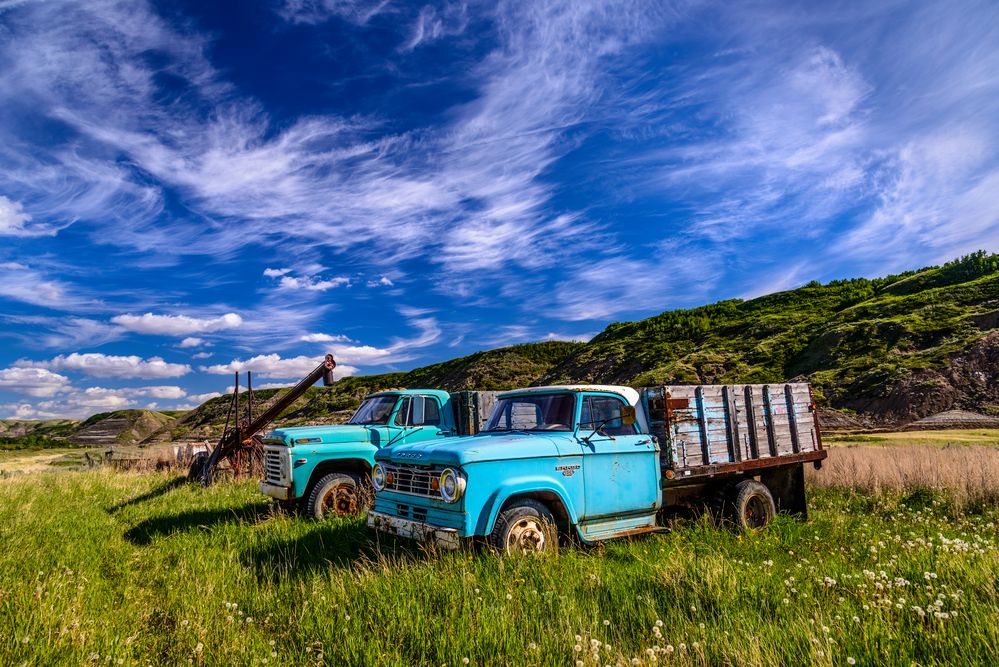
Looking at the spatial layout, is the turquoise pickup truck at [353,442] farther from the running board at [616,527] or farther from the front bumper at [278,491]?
the running board at [616,527]

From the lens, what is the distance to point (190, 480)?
15.9 meters

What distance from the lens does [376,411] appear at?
1019 centimetres

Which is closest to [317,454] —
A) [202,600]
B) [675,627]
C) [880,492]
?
[202,600]

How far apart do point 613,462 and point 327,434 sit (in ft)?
16.9

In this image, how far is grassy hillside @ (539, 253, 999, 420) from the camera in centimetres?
2645

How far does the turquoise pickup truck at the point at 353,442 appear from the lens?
9.29m

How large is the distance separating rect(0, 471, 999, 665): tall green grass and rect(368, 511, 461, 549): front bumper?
5.3 inches

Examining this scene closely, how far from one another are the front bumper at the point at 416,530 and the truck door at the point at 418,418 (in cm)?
333

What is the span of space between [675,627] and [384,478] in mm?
3705

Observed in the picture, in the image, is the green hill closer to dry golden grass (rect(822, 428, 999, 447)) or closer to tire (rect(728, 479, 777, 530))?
dry golden grass (rect(822, 428, 999, 447))

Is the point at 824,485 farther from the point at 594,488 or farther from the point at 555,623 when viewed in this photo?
the point at 555,623

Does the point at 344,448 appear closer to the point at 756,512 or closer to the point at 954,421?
the point at 756,512

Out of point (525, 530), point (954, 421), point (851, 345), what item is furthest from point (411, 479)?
point (851, 345)

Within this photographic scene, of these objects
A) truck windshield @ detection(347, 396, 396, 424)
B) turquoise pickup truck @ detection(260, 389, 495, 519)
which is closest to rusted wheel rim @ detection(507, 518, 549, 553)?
turquoise pickup truck @ detection(260, 389, 495, 519)
